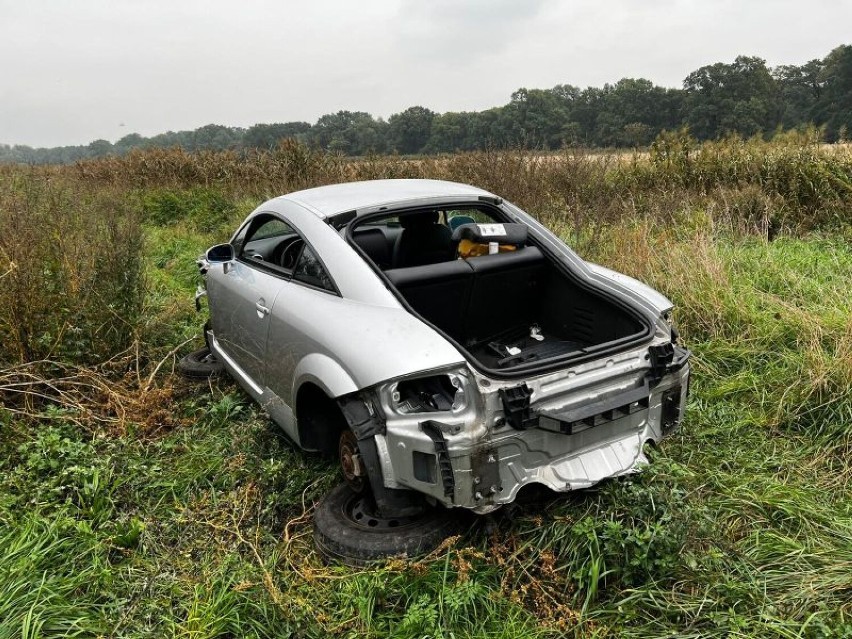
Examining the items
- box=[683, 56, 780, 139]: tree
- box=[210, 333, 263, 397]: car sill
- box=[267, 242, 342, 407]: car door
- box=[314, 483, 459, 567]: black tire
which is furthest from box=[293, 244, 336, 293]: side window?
box=[683, 56, 780, 139]: tree

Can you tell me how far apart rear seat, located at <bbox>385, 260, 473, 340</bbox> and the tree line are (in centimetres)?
648

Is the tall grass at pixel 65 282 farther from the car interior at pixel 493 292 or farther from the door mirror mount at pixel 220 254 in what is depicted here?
the car interior at pixel 493 292

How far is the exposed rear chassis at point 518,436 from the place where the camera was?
84.7 inches

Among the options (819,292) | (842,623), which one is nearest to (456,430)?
(842,623)

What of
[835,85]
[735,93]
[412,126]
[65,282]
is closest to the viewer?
[65,282]

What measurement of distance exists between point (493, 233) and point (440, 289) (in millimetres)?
459

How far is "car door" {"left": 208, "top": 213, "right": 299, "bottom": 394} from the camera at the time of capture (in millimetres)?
3266

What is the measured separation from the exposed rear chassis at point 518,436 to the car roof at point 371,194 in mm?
1221

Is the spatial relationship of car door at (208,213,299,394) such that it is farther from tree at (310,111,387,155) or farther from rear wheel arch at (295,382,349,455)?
tree at (310,111,387,155)

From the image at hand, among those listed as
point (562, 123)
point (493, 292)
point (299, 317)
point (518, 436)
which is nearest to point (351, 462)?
point (299, 317)

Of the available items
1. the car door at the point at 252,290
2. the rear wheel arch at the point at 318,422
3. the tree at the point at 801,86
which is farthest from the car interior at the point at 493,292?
the tree at the point at 801,86

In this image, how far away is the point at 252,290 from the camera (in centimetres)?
341

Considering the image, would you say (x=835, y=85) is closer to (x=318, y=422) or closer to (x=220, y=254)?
(x=220, y=254)

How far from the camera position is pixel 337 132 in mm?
13578
